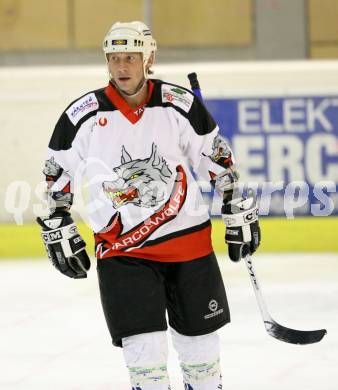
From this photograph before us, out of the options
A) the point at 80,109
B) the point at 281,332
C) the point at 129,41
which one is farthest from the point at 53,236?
the point at 281,332

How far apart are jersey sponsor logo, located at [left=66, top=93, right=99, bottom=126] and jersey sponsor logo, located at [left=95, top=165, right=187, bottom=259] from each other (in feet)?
0.94

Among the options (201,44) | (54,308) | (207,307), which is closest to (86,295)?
(54,308)

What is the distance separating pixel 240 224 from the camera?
10.1ft

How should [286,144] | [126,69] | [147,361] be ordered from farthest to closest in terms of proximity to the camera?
[286,144] → [126,69] → [147,361]

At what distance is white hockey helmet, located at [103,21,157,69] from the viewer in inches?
114

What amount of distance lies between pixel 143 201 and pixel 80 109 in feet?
1.02

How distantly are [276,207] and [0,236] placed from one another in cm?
184

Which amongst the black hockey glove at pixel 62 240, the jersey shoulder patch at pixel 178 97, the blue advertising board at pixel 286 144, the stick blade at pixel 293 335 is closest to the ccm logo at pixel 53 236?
the black hockey glove at pixel 62 240

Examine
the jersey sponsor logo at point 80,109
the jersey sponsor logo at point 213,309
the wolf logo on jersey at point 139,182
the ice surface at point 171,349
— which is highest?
the jersey sponsor logo at point 80,109

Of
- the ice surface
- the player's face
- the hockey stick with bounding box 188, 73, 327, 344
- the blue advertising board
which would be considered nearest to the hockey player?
the player's face

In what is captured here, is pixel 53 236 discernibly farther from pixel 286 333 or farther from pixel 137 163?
pixel 286 333

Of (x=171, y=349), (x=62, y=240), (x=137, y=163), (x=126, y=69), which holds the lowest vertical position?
(x=171, y=349)

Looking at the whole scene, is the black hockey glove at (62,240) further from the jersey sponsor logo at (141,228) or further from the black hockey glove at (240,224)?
the black hockey glove at (240,224)

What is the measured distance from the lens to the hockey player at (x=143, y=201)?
9.52 feet
